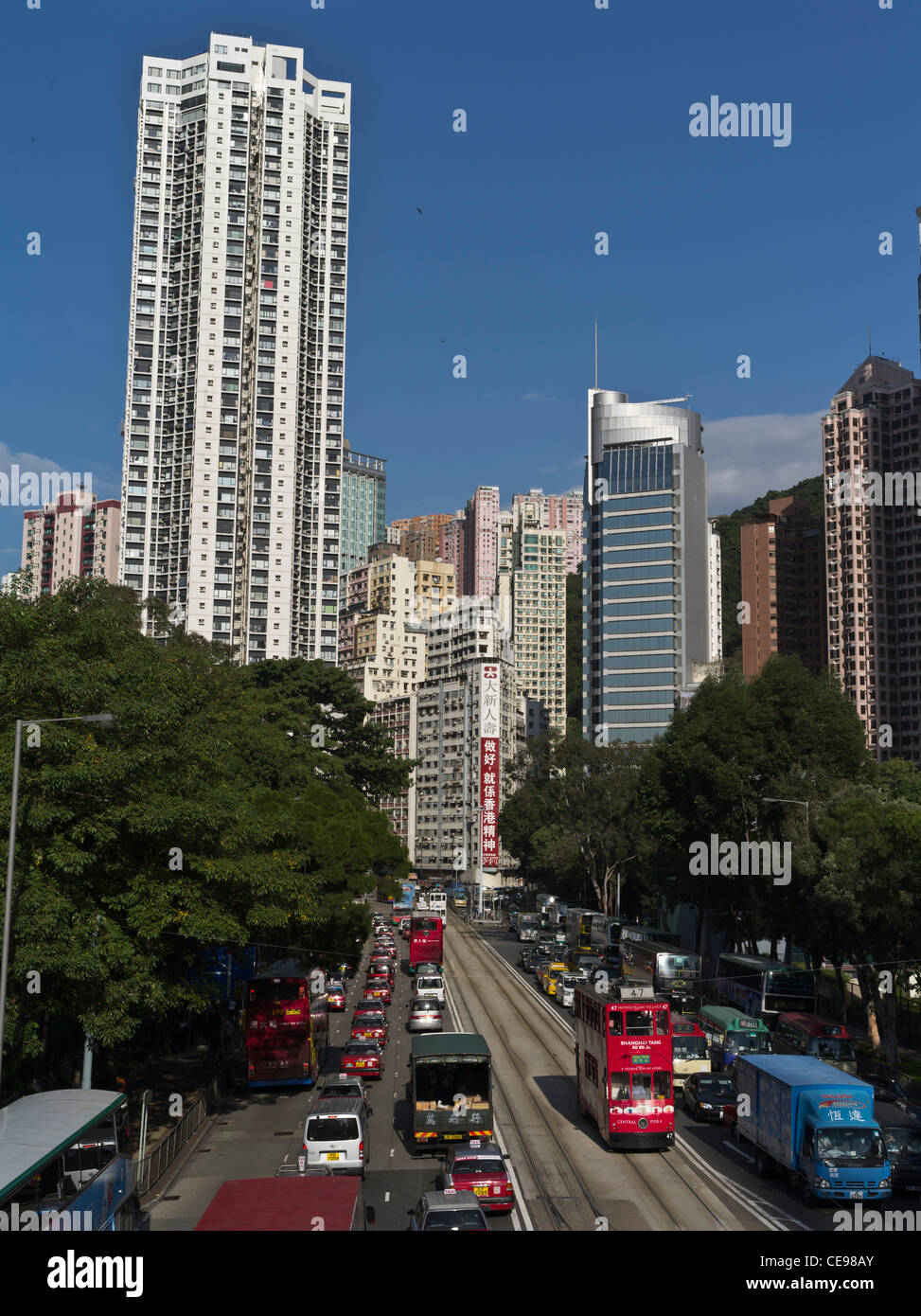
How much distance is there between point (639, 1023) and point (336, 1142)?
7.47 m

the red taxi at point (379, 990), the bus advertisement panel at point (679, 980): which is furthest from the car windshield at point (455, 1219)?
the red taxi at point (379, 990)

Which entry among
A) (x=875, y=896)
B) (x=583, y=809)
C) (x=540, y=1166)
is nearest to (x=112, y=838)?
(x=540, y=1166)

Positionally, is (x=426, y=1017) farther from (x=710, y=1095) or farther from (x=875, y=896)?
(x=875, y=896)

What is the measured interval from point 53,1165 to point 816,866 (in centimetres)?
3790

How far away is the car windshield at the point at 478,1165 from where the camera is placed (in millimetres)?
22609

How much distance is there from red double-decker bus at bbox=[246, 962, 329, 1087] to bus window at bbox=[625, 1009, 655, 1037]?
39.2ft

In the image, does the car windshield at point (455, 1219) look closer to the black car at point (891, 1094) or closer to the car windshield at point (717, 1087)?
the black car at point (891, 1094)

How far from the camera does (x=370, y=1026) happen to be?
44.8m

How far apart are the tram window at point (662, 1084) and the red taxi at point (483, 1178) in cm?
572

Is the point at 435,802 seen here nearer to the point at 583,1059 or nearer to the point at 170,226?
the point at 170,226

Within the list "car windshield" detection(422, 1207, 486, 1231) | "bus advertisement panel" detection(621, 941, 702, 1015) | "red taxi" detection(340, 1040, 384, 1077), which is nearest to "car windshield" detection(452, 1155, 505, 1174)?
"car windshield" detection(422, 1207, 486, 1231)

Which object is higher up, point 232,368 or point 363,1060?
point 232,368

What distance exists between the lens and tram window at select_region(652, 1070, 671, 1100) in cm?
2784

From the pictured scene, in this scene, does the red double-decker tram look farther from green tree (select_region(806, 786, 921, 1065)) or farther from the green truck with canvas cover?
green tree (select_region(806, 786, 921, 1065))
